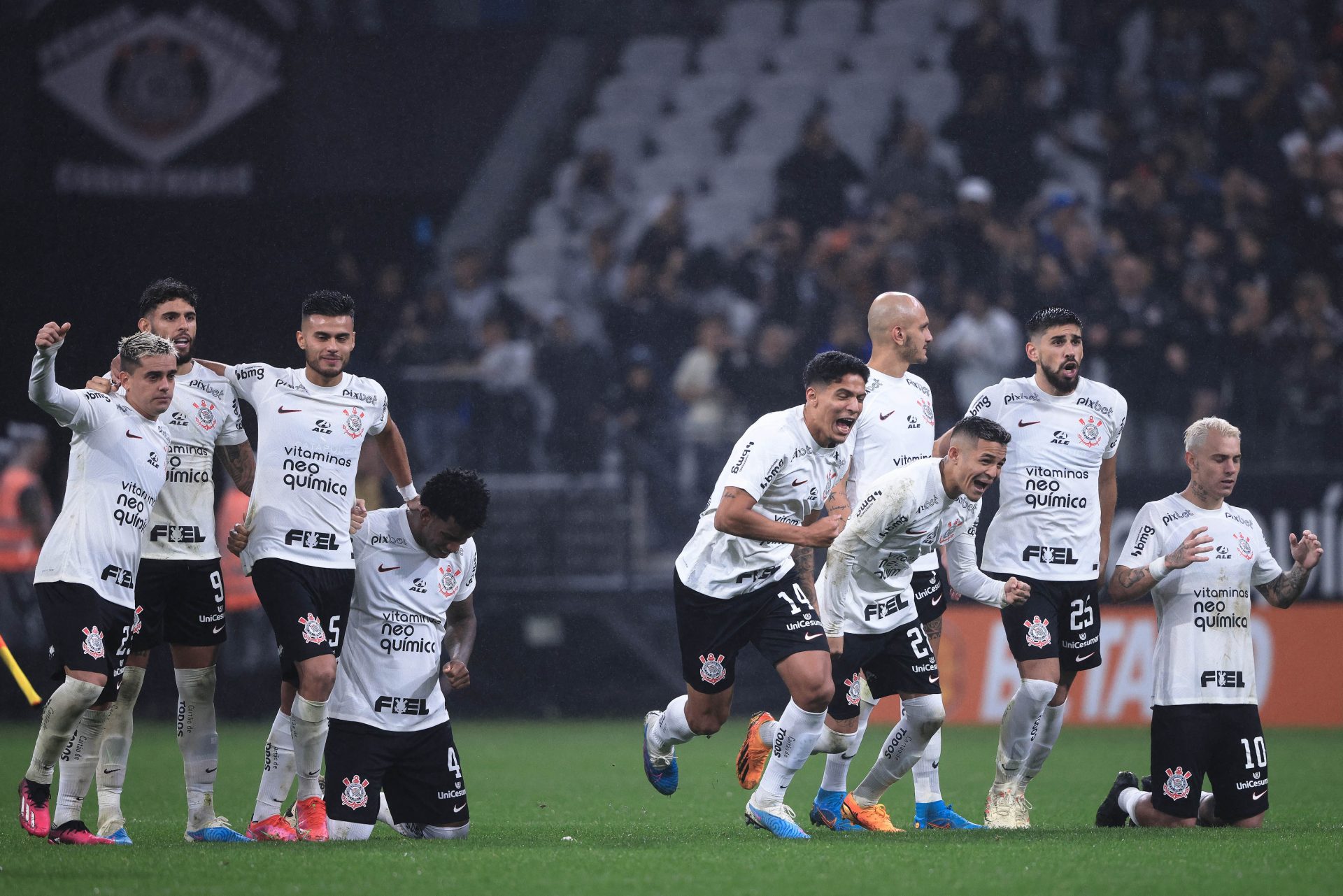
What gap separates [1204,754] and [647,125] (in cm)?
1523

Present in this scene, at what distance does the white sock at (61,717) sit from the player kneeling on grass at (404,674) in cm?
101

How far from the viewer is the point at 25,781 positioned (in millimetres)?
7594

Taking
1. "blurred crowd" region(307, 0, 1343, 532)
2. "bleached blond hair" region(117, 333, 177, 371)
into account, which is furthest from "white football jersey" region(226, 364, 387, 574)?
"blurred crowd" region(307, 0, 1343, 532)

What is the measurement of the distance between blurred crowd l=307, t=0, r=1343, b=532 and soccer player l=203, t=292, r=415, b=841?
799 centimetres

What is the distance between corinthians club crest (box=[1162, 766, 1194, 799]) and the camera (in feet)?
27.3

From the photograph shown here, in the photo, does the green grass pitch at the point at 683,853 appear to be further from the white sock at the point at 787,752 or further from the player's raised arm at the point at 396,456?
the player's raised arm at the point at 396,456

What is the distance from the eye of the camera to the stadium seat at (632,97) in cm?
A: 2194

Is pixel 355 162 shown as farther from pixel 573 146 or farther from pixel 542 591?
pixel 542 591

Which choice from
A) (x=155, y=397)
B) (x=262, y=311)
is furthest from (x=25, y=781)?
(x=262, y=311)

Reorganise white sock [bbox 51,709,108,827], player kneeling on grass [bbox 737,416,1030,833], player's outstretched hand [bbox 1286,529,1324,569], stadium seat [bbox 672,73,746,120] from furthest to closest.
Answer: stadium seat [bbox 672,73,746,120]
player's outstretched hand [bbox 1286,529,1324,569]
player kneeling on grass [bbox 737,416,1030,833]
white sock [bbox 51,709,108,827]

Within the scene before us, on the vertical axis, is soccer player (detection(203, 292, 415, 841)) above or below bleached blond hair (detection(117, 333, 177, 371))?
below

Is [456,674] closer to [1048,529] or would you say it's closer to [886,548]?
[886,548]

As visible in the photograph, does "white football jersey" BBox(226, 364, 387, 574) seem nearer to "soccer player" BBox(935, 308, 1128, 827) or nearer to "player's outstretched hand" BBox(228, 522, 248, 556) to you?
"player's outstretched hand" BBox(228, 522, 248, 556)

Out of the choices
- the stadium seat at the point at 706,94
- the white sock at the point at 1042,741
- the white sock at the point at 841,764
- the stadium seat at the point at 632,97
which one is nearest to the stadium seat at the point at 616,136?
the stadium seat at the point at 632,97
